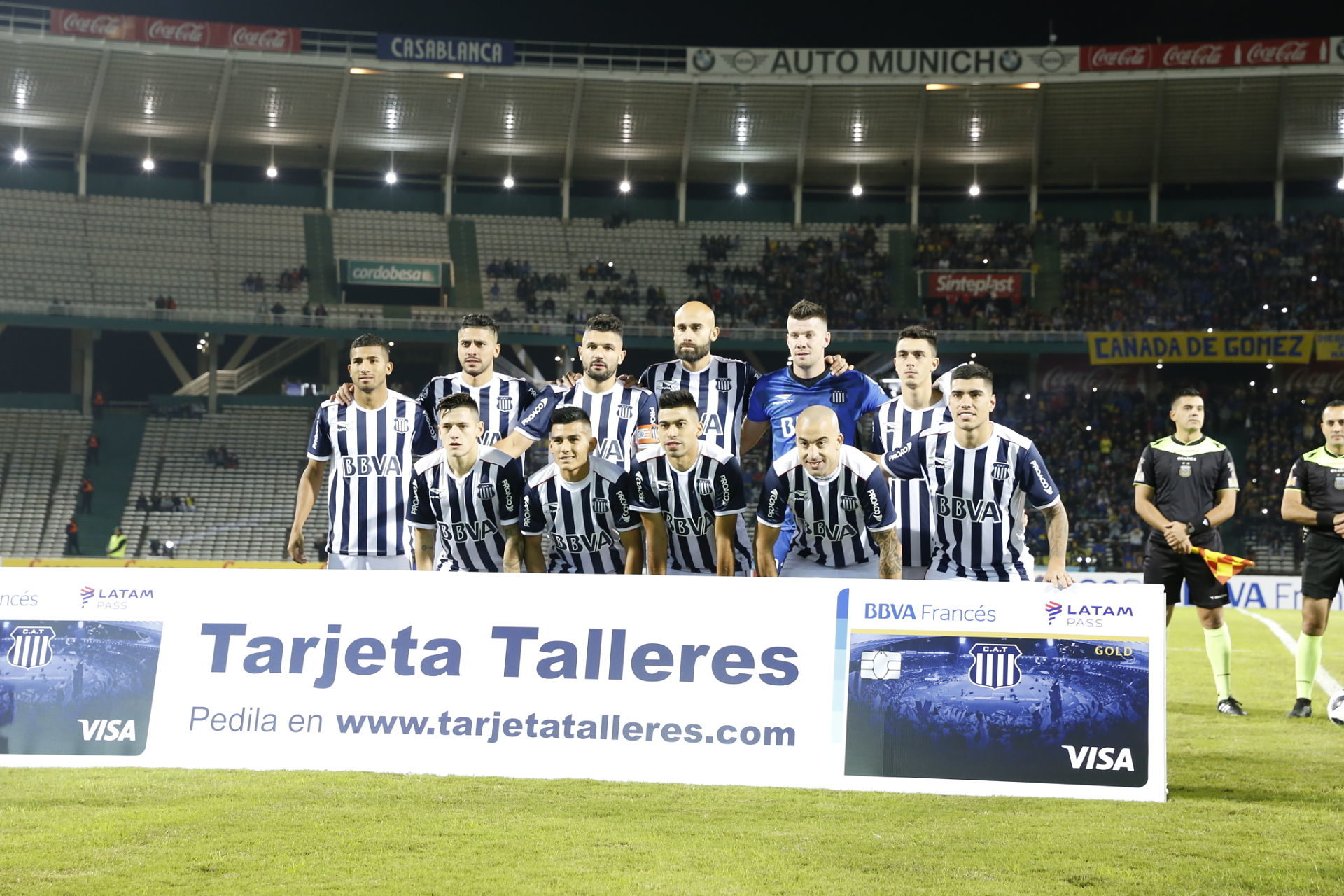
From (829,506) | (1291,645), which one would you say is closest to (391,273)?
(1291,645)

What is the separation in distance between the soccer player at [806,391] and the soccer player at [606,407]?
77 centimetres

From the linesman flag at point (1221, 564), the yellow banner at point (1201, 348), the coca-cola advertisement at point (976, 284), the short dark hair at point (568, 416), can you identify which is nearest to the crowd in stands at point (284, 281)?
the coca-cola advertisement at point (976, 284)

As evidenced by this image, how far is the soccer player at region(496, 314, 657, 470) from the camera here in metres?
7.59

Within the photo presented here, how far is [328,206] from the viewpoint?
37.7 m

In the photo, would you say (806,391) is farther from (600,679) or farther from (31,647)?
(31,647)

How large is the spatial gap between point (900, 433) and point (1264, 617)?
577 inches

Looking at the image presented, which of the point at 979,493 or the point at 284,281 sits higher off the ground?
the point at 284,281

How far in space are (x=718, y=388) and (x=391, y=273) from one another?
29.9 meters

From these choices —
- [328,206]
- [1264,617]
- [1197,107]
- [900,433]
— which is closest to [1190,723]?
[900,433]

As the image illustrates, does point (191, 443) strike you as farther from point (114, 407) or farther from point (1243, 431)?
point (1243, 431)

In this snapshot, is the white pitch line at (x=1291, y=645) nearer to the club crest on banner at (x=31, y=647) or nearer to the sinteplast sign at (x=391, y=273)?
the club crest on banner at (x=31, y=647)

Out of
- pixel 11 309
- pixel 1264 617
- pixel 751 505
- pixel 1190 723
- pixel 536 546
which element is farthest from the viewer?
pixel 11 309

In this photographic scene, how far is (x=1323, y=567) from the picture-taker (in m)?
8.71

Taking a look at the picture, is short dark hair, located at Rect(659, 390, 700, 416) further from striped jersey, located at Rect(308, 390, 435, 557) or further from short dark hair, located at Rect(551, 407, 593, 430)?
striped jersey, located at Rect(308, 390, 435, 557)
